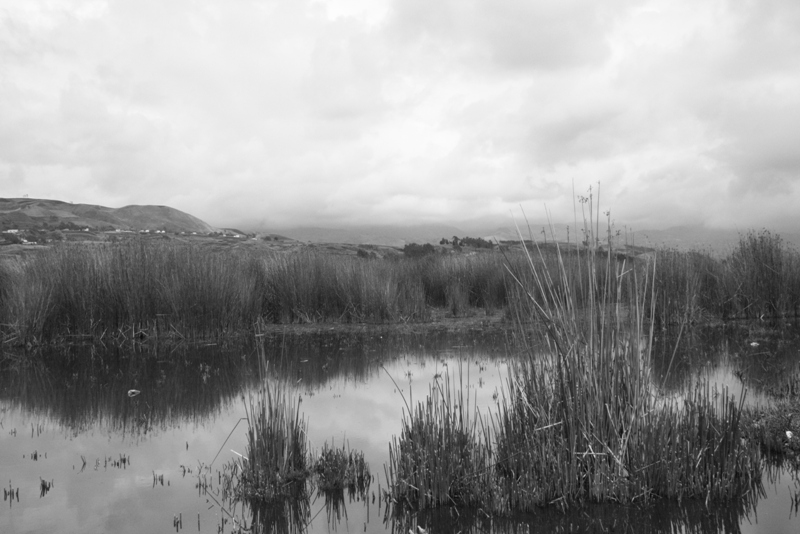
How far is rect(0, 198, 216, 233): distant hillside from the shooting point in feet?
236

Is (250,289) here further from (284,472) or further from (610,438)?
(610,438)

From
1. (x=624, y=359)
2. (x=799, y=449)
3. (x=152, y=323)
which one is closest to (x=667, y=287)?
(x=799, y=449)

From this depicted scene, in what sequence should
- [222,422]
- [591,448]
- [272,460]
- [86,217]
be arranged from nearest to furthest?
[591,448], [272,460], [222,422], [86,217]

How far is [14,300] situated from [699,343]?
1372cm

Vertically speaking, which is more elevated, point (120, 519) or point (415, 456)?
point (415, 456)

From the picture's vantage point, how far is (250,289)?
46.8 feet

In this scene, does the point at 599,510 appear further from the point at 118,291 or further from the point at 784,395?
the point at 118,291

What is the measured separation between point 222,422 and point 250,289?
779cm

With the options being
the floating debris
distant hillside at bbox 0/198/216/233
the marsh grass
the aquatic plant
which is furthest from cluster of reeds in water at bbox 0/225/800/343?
distant hillside at bbox 0/198/216/233

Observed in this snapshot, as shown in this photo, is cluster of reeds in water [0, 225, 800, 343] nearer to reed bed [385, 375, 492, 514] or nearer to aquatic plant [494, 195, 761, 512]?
aquatic plant [494, 195, 761, 512]

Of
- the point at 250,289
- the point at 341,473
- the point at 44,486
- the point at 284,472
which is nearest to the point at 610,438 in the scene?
the point at 341,473

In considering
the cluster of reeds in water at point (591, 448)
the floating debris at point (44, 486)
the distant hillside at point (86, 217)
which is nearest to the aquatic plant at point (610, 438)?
the cluster of reeds in water at point (591, 448)

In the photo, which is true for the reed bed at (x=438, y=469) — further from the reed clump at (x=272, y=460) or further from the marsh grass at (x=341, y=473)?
the reed clump at (x=272, y=460)

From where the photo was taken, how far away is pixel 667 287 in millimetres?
13102
